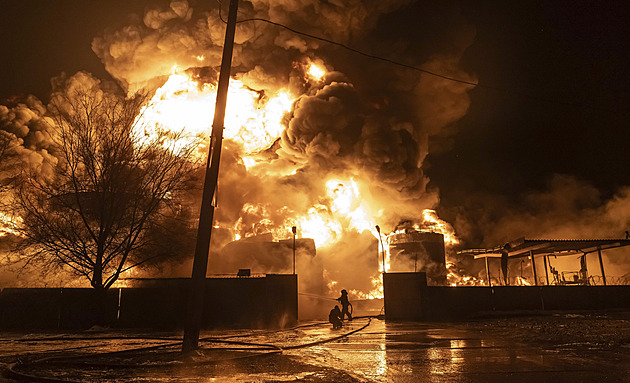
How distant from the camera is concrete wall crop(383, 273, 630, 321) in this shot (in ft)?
72.9

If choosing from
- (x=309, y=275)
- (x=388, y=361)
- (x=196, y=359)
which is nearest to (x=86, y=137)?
(x=196, y=359)

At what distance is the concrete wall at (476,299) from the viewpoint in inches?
875

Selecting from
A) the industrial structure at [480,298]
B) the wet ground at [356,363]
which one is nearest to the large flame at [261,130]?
the industrial structure at [480,298]

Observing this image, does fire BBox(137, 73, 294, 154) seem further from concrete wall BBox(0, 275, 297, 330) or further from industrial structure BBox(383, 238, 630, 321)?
industrial structure BBox(383, 238, 630, 321)

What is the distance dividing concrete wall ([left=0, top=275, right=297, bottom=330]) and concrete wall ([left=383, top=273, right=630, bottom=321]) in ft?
23.1

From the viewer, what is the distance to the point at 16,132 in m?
28.9

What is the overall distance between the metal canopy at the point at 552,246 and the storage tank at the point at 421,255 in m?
5.26

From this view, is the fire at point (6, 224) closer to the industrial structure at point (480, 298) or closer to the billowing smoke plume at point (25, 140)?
the billowing smoke plume at point (25, 140)

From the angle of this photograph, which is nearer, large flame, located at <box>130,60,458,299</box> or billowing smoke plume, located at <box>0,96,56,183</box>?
billowing smoke plume, located at <box>0,96,56,183</box>

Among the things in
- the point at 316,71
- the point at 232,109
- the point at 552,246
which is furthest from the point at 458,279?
the point at 232,109

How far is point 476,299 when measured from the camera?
2303 cm

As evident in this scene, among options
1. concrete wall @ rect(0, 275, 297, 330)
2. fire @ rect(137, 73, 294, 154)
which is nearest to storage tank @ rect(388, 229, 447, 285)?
fire @ rect(137, 73, 294, 154)

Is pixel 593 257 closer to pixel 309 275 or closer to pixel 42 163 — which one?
pixel 309 275

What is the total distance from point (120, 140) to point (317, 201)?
2596 cm
